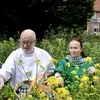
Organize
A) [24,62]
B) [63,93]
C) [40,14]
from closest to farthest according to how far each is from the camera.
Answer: [63,93] < [24,62] < [40,14]

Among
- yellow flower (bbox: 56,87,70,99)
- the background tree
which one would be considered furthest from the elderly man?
the background tree

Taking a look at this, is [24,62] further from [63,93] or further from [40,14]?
[40,14]

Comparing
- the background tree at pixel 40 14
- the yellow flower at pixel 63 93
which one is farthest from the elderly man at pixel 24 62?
the background tree at pixel 40 14

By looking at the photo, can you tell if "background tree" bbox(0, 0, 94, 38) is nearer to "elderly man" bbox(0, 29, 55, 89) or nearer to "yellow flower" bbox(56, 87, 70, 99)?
"elderly man" bbox(0, 29, 55, 89)

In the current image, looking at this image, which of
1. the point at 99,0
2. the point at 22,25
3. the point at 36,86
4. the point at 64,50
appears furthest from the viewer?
the point at 99,0

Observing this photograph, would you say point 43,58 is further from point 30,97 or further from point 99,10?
point 99,10

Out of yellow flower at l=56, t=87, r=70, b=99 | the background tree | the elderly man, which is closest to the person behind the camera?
yellow flower at l=56, t=87, r=70, b=99

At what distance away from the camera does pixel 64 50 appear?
7809 millimetres

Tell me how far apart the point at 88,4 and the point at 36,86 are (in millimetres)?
24275

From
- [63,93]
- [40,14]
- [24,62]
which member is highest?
[40,14]

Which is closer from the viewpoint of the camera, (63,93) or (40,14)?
(63,93)

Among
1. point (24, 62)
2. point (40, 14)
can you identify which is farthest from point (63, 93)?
point (40, 14)

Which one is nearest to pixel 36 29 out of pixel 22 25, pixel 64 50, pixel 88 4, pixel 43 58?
pixel 22 25

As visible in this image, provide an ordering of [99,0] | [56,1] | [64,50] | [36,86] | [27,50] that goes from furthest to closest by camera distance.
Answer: [99,0] → [56,1] → [64,50] → [27,50] → [36,86]
